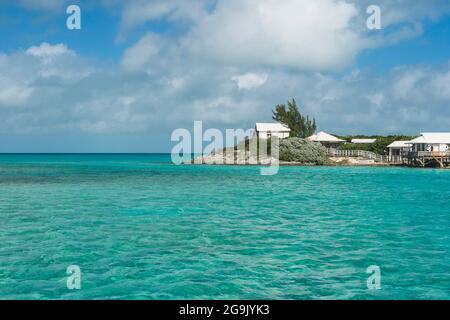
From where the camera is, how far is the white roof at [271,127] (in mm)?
95631

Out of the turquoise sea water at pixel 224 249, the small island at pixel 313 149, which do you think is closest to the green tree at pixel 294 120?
the small island at pixel 313 149

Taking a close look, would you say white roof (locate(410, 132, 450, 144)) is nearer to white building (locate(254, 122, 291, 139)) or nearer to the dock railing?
the dock railing

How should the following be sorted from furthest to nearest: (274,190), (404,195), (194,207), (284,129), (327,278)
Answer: (284,129) < (274,190) < (404,195) < (194,207) < (327,278)

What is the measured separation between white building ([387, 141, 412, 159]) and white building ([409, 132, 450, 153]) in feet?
18.0

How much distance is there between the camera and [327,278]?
37.0ft

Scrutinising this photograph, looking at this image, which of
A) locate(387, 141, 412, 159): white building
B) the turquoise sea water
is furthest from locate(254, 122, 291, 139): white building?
the turquoise sea water

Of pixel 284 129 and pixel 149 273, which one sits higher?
pixel 284 129

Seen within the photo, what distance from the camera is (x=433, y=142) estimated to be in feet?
239

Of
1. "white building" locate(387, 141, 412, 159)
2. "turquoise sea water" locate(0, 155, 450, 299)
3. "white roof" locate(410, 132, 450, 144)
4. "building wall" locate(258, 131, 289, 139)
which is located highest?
"building wall" locate(258, 131, 289, 139)

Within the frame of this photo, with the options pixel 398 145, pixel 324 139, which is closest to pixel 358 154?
pixel 398 145


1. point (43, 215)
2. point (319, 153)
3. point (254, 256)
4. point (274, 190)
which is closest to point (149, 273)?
point (254, 256)

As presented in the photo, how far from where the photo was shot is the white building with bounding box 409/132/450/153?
73062mm
